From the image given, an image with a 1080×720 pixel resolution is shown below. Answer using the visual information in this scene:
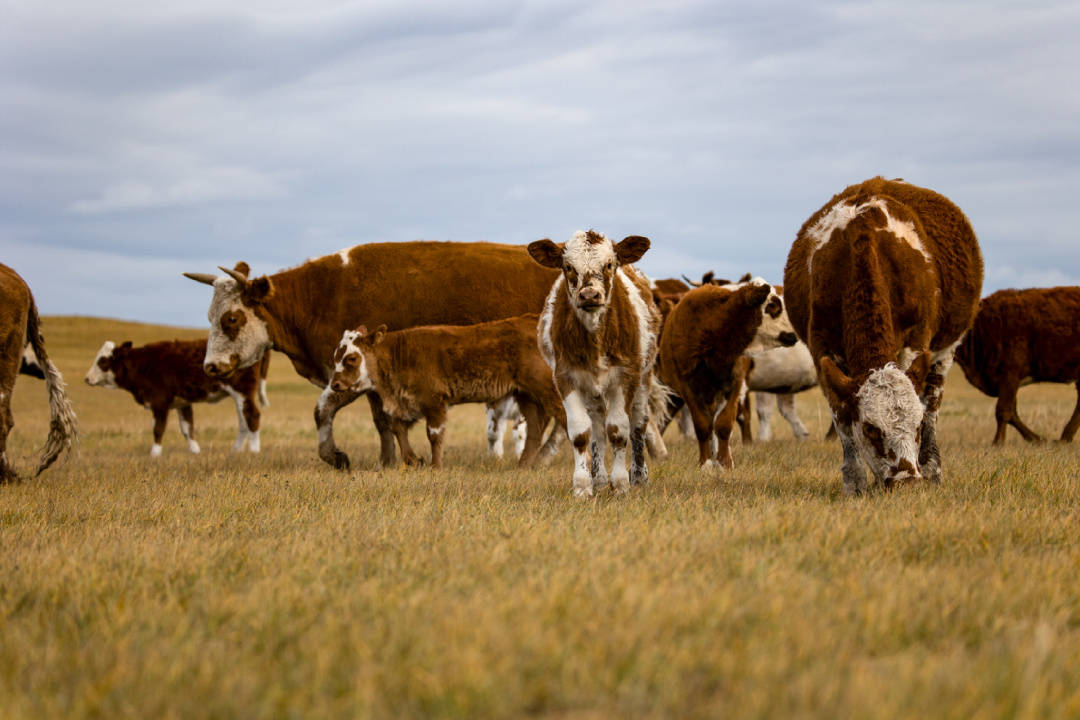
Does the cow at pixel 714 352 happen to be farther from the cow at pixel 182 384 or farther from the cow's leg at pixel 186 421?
the cow's leg at pixel 186 421

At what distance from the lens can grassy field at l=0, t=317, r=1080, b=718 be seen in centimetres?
287

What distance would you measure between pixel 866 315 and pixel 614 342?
6.15 ft

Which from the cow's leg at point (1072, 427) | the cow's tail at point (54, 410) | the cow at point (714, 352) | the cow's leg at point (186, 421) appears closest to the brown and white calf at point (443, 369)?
the cow at point (714, 352)

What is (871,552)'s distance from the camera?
4.77m

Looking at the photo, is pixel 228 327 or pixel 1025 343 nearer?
pixel 228 327

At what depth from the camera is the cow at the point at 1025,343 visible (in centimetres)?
1298

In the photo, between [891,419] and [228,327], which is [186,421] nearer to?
[228,327]

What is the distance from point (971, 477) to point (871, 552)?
3.57 m

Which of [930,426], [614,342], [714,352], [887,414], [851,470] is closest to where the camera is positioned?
[887,414]

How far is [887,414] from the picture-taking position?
6.32 metres

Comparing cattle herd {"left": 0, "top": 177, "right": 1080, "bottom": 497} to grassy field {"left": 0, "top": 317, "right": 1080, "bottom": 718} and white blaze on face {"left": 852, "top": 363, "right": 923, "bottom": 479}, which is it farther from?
grassy field {"left": 0, "top": 317, "right": 1080, "bottom": 718}

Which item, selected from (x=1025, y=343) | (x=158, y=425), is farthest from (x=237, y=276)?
(x=1025, y=343)

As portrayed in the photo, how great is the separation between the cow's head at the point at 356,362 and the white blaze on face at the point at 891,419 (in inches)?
223

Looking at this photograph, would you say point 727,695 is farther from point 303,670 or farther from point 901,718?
point 303,670
